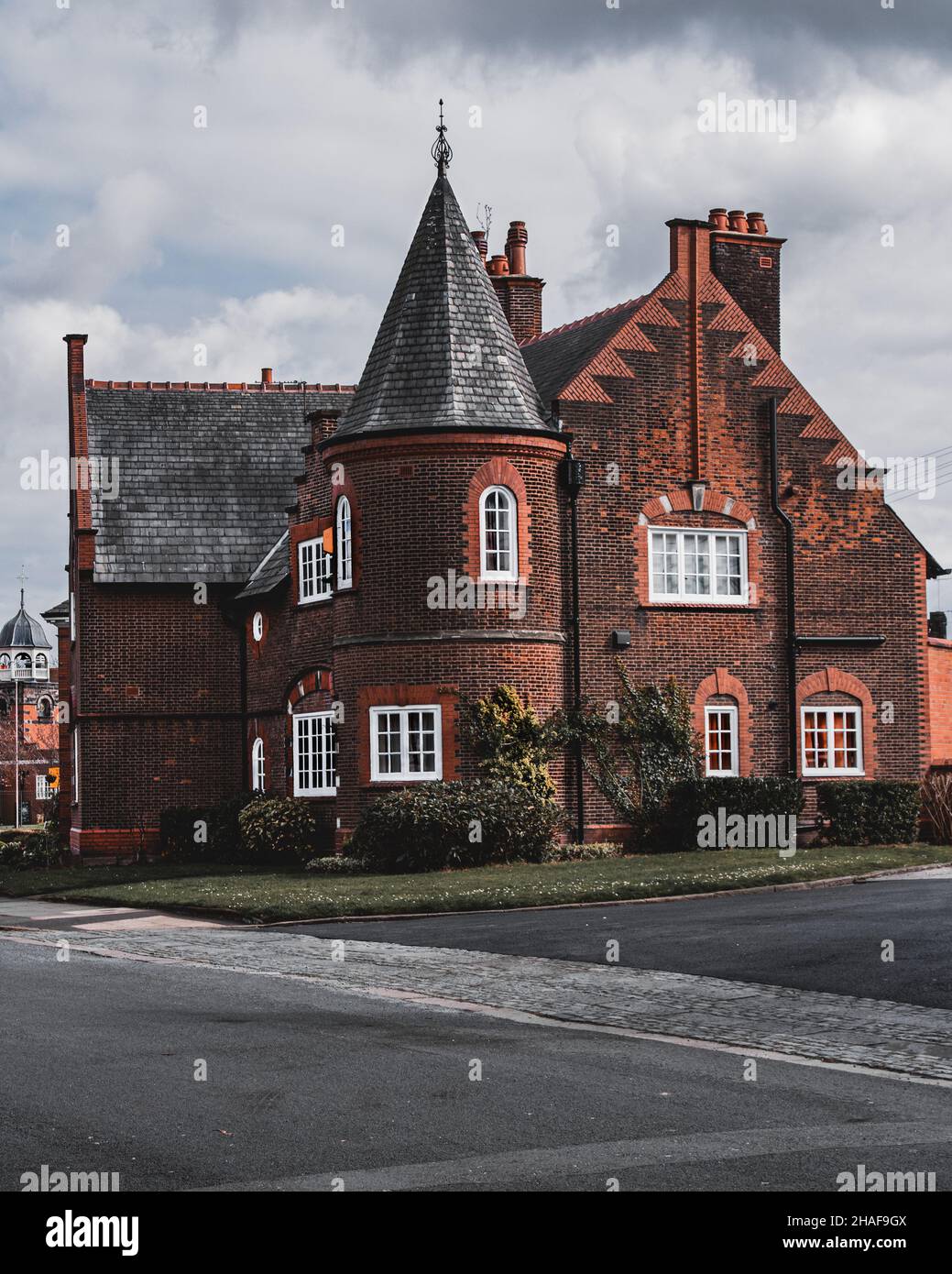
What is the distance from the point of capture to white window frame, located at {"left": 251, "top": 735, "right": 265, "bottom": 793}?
3241cm

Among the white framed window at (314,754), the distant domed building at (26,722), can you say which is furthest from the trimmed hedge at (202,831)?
the distant domed building at (26,722)

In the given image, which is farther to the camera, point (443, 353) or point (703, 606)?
Answer: point (703, 606)

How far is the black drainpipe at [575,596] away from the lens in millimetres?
27875

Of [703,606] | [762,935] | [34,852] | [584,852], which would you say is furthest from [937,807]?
[34,852]

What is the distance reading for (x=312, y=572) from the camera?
Result: 30.0m

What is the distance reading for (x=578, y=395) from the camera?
93.6 feet

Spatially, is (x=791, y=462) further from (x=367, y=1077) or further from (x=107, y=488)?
(x=367, y=1077)

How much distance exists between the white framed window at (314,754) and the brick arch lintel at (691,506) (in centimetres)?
666

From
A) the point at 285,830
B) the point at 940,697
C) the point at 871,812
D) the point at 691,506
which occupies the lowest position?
the point at 285,830

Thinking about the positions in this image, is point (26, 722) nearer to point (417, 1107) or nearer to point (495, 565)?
point (495, 565)

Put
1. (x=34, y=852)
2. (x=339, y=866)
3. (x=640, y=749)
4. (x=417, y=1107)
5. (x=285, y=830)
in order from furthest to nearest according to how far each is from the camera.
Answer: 1. (x=34, y=852)
2. (x=285, y=830)
3. (x=640, y=749)
4. (x=339, y=866)
5. (x=417, y=1107)

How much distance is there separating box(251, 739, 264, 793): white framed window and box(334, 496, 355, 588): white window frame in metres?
5.60

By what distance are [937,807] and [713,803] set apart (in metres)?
4.43
